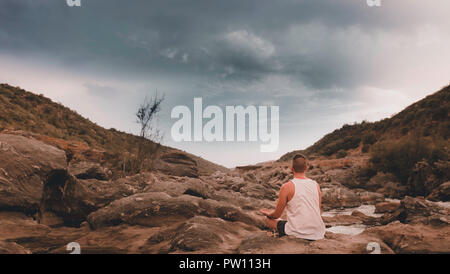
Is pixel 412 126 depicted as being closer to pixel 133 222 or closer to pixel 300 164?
pixel 300 164

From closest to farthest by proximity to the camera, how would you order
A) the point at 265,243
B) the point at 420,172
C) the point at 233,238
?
the point at 265,243 < the point at 233,238 < the point at 420,172

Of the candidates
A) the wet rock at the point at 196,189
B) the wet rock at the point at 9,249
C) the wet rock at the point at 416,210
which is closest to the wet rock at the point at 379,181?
the wet rock at the point at 416,210

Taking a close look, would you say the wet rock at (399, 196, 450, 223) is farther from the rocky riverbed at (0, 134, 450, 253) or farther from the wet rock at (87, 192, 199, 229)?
the wet rock at (87, 192, 199, 229)

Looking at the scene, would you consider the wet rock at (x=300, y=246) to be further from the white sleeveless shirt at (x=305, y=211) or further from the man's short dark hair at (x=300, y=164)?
the man's short dark hair at (x=300, y=164)

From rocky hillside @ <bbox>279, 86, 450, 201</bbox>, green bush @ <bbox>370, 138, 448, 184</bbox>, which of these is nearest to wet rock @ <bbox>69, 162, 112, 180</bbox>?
rocky hillside @ <bbox>279, 86, 450, 201</bbox>

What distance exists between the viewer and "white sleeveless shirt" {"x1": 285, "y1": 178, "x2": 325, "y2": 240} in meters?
3.71

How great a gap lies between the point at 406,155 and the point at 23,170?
2069 cm

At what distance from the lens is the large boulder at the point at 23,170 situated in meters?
5.09

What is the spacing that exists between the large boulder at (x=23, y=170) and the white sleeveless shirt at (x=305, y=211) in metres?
5.26

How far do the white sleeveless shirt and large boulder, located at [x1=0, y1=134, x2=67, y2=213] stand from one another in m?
5.26
